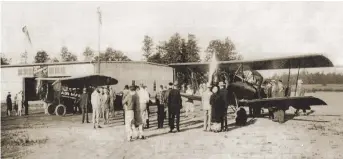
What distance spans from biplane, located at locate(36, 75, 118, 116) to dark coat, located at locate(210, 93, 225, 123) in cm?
854

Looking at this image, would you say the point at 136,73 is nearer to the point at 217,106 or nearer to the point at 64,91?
the point at 64,91

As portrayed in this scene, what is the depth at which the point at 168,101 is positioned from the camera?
412 inches

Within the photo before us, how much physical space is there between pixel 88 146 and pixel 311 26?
726cm

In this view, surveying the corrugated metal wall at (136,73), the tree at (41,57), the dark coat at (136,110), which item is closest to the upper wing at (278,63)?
the dark coat at (136,110)

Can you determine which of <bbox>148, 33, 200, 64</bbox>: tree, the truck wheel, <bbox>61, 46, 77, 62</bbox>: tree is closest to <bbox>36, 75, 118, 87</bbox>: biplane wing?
the truck wheel

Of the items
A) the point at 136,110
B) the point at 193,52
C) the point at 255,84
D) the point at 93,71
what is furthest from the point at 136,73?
the point at 136,110

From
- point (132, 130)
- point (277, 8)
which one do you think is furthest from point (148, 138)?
point (277, 8)

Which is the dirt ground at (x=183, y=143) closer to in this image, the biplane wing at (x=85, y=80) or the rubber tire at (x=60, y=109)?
the biplane wing at (x=85, y=80)

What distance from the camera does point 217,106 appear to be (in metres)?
10.4

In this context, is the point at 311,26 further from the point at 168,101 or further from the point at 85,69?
the point at 85,69

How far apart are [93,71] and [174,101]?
19786 millimetres

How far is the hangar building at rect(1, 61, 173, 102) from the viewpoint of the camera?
1185 inches

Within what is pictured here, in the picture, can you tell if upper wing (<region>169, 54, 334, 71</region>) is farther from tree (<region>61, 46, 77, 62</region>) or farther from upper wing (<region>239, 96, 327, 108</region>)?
tree (<region>61, 46, 77, 62</region>)

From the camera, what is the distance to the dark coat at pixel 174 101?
1037 centimetres
